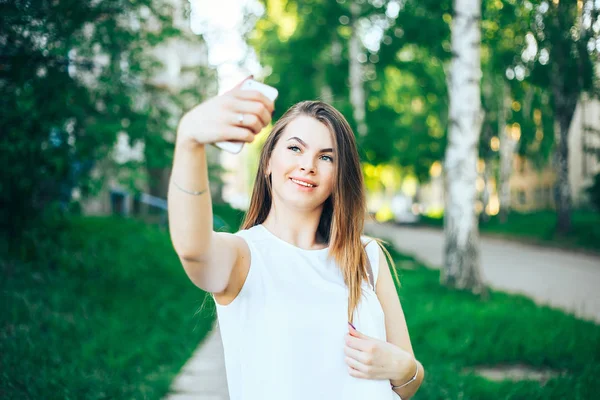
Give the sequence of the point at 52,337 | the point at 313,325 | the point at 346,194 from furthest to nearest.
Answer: the point at 52,337
the point at 346,194
the point at 313,325

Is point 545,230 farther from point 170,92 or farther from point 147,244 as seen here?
point 170,92

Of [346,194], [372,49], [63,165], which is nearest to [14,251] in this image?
[63,165]

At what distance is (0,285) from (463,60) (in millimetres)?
6466

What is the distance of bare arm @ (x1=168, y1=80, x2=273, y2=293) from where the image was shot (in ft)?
4.27

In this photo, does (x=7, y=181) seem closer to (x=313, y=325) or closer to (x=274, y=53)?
(x=313, y=325)

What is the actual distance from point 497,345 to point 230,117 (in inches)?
184

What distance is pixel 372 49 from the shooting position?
17.5 metres

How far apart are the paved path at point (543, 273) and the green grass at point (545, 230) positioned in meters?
0.68

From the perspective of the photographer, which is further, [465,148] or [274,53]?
[274,53]

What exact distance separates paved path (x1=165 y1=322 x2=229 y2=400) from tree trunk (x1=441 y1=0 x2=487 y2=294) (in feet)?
12.5

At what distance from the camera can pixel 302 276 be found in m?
1.80

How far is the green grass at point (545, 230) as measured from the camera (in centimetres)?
1625

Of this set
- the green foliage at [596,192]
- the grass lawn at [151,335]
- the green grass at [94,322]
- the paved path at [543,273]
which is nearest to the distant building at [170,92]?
the green grass at [94,322]

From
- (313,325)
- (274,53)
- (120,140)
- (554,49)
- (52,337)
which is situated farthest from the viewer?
(274,53)
